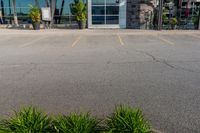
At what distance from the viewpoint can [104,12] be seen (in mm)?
22188

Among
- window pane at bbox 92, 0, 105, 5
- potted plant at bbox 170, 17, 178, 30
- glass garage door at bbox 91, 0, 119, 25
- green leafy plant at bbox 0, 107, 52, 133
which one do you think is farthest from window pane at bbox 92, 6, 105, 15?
green leafy plant at bbox 0, 107, 52, 133

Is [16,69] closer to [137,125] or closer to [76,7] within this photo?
[137,125]

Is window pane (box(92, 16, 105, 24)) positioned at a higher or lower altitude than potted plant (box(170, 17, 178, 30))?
higher

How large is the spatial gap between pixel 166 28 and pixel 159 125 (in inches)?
751

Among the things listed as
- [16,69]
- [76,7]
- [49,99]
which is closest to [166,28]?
[76,7]

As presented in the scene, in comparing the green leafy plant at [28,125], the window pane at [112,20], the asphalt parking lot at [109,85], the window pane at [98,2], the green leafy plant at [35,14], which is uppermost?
the window pane at [98,2]

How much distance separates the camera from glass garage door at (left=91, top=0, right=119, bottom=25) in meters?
22.1

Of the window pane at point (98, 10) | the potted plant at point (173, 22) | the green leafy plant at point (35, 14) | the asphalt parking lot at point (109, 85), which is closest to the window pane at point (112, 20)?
the window pane at point (98, 10)

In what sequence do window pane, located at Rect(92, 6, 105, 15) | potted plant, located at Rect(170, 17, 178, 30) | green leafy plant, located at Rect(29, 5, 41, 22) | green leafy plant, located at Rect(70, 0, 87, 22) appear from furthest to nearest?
window pane, located at Rect(92, 6, 105, 15)
green leafy plant, located at Rect(70, 0, 87, 22)
potted plant, located at Rect(170, 17, 178, 30)
green leafy plant, located at Rect(29, 5, 41, 22)

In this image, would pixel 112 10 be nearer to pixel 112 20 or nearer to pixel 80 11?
pixel 112 20

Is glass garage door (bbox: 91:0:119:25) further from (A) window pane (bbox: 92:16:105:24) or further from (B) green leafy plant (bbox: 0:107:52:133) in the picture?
(B) green leafy plant (bbox: 0:107:52:133)

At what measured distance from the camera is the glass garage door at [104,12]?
2211 centimetres

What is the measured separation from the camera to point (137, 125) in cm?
296

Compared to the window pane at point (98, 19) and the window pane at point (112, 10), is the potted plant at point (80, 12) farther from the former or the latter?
the window pane at point (112, 10)
